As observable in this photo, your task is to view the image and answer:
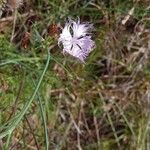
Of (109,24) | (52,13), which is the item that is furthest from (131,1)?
(52,13)

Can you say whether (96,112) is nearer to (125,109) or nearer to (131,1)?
(125,109)

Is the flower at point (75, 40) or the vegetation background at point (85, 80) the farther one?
the vegetation background at point (85, 80)

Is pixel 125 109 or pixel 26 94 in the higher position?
pixel 26 94

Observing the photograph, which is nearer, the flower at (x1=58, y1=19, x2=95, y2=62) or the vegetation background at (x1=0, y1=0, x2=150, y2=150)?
the flower at (x1=58, y1=19, x2=95, y2=62)
